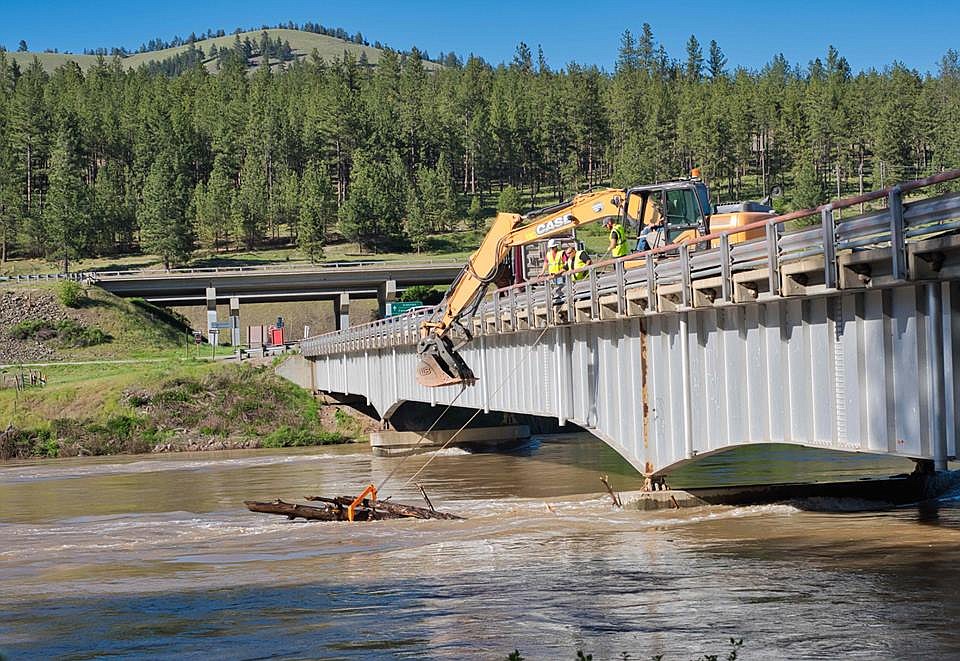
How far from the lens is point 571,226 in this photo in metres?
29.3

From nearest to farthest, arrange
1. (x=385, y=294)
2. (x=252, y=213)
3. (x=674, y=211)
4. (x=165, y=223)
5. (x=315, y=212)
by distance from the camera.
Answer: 1. (x=674, y=211)
2. (x=385, y=294)
3. (x=165, y=223)
4. (x=315, y=212)
5. (x=252, y=213)

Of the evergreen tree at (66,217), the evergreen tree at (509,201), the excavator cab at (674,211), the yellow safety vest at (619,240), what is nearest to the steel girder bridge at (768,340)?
the excavator cab at (674,211)

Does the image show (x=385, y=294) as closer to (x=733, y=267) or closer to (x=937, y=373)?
(x=733, y=267)

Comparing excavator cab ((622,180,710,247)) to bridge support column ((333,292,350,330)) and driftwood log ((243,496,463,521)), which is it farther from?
bridge support column ((333,292,350,330))

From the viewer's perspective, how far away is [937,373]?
48.5 feet

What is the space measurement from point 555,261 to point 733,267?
38.4ft

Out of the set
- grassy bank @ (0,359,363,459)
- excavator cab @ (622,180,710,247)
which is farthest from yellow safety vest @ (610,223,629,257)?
grassy bank @ (0,359,363,459)

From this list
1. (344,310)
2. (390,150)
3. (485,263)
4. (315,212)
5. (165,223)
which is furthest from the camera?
(390,150)

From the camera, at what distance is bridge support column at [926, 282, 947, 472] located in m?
14.8

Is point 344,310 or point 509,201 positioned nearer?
point 344,310

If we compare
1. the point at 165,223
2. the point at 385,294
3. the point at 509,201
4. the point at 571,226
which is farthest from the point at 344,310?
the point at 571,226

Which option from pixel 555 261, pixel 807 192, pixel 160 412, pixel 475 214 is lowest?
pixel 160 412

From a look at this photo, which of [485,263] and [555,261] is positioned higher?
[485,263]

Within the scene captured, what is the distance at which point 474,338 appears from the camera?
115ft
